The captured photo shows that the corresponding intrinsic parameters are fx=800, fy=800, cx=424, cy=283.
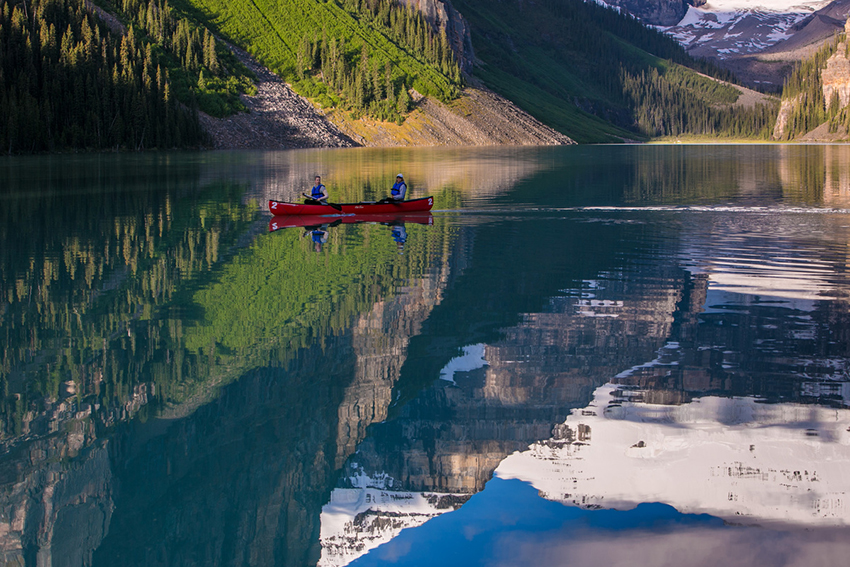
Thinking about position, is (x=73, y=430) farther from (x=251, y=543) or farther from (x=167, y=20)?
(x=167, y=20)

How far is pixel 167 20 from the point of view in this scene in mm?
167625

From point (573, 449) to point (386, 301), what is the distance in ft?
30.9

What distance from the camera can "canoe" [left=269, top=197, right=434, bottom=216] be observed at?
36.9m

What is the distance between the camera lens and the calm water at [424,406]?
836 centimetres

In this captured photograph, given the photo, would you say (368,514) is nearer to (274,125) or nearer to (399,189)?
(399,189)

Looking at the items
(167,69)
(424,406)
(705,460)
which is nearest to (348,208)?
(424,406)

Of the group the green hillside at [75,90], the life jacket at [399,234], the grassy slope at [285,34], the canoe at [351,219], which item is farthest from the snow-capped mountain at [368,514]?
the grassy slope at [285,34]

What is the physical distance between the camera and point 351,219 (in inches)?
1481

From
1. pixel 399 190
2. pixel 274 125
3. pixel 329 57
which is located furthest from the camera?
pixel 329 57

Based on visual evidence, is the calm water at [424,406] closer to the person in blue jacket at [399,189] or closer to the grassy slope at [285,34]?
the person in blue jacket at [399,189]

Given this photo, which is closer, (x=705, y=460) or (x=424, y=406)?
(x=705, y=460)

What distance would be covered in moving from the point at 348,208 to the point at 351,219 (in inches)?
22.3

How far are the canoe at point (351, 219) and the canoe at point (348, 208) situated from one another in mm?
236

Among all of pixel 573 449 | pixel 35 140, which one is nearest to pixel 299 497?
pixel 573 449
